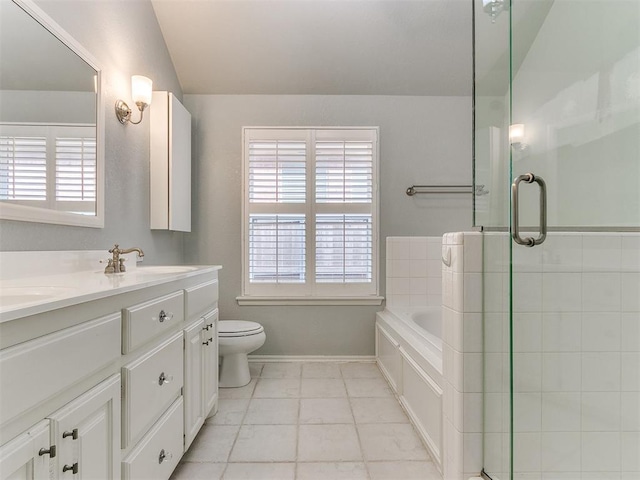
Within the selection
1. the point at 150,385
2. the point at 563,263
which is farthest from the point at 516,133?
the point at 150,385

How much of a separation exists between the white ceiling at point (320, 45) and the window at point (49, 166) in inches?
51.1

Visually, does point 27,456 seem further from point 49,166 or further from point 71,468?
point 49,166

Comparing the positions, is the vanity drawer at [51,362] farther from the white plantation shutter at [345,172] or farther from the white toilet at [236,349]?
the white plantation shutter at [345,172]

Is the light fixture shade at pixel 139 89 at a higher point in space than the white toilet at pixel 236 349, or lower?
higher

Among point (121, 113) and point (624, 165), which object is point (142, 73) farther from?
point (624, 165)

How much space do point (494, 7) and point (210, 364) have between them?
2.10 metres

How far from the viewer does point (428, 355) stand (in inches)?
64.9

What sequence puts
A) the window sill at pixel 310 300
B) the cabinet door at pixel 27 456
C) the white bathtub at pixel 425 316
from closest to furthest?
the cabinet door at pixel 27 456, the white bathtub at pixel 425 316, the window sill at pixel 310 300

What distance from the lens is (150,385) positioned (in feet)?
3.72

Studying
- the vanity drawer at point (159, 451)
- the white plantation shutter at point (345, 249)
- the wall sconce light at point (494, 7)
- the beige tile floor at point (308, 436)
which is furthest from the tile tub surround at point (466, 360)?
the white plantation shutter at point (345, 249)

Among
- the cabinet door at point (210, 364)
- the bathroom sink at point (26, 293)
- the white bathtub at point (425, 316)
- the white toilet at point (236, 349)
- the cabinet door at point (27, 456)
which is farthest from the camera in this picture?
the white bathtub at point (425, 316)

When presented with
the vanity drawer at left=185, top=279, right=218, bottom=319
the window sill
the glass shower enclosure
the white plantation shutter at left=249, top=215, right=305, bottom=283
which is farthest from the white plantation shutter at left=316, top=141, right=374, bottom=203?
the glass shower enclosure

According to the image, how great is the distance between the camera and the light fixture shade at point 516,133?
1.24m

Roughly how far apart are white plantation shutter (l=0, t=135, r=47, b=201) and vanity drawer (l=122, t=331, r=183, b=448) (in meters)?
0.76
